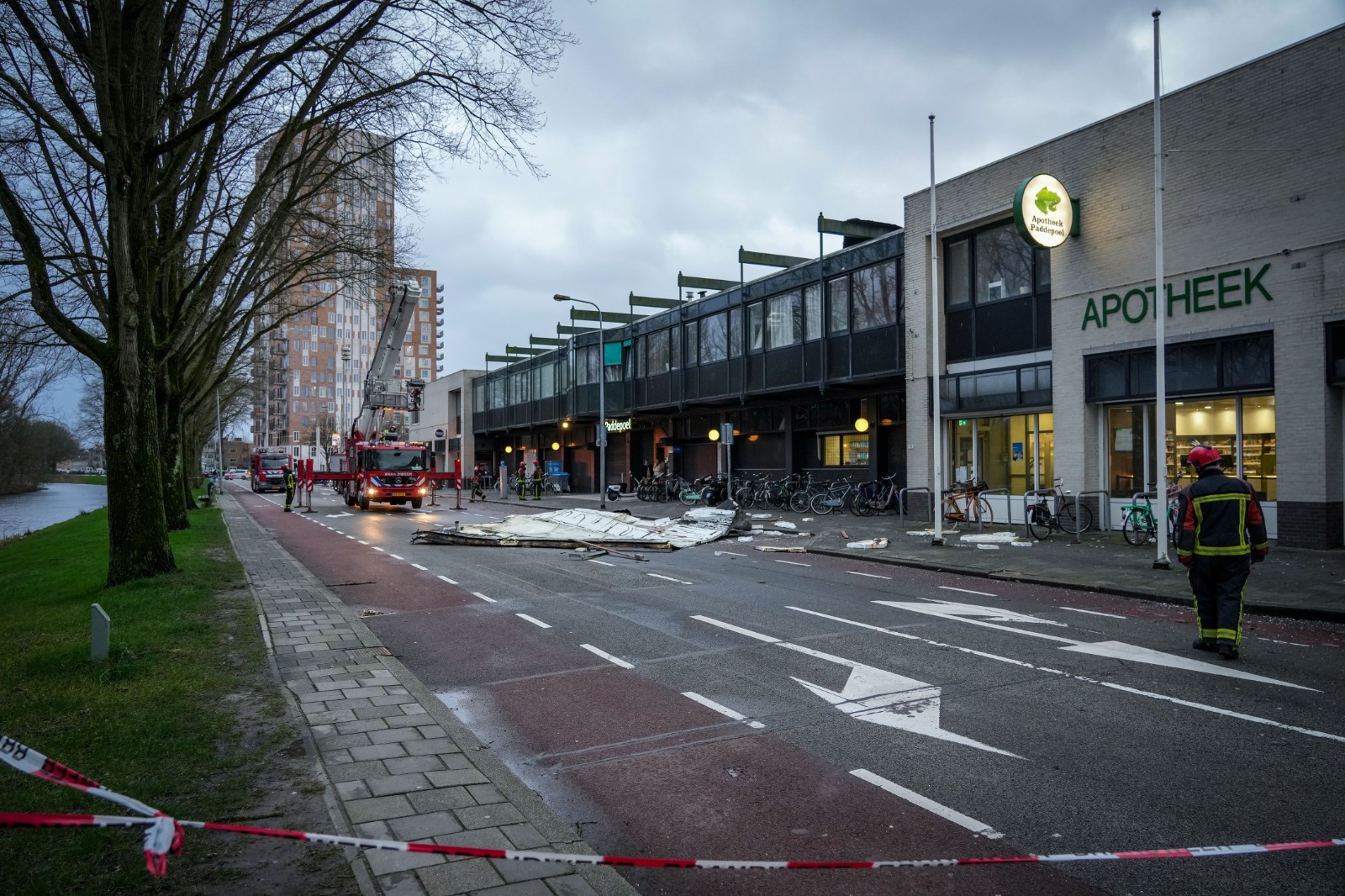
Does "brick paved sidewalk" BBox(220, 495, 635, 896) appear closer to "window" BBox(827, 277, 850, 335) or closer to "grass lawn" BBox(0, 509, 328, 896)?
"grass lawn" BBox(0, 509, 328, 896)

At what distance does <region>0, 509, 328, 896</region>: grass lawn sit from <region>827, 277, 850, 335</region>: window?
2008 centimetres

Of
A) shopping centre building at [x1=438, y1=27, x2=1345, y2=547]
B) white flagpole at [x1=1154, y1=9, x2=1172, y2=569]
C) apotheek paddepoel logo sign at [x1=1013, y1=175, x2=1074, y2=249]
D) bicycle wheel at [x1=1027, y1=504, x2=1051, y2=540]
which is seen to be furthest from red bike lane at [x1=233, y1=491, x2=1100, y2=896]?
apotheek paddepoel logo sign at [x1=1013, y1=175, x2=1074, y2=249]

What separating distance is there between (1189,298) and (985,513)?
7.23m

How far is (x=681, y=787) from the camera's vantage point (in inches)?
183

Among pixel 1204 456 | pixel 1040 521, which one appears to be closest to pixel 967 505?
pixel 1040 521

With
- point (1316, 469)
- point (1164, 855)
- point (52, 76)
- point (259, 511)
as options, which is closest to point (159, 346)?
point (52, 76)

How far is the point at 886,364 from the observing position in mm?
25016

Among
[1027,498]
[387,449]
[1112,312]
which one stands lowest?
[1027,498]

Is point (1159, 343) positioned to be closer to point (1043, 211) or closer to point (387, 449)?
point (1043, 211)

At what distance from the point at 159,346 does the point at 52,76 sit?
14.8 ft

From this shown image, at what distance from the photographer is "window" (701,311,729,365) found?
32.6 meters

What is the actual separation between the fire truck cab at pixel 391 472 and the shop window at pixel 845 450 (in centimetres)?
1542

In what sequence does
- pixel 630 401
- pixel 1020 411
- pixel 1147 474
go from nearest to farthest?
pixel 1147 474, pixel 1020 411, pixel 630 401

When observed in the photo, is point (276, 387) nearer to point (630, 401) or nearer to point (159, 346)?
point (630, 401)
